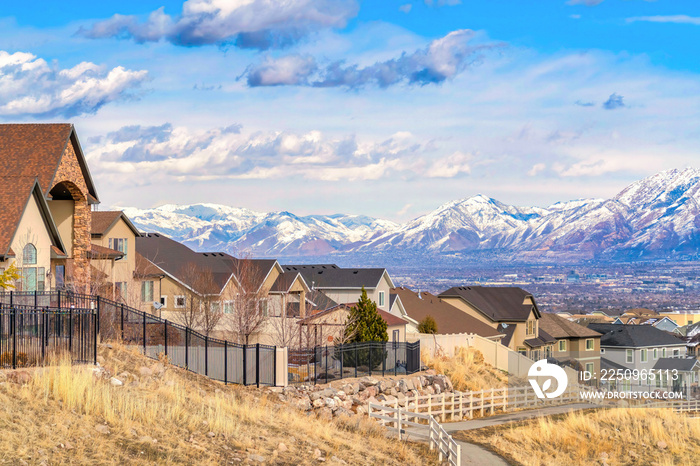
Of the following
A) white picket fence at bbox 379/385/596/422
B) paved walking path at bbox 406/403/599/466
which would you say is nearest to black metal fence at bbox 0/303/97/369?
paved walking path at bbox 406/403/599/466

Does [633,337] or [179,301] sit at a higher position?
[179,301]

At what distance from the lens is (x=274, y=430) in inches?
893

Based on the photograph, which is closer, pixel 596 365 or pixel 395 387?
pixel 395 387

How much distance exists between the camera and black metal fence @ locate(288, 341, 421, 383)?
3831cm

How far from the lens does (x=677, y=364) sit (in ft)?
293

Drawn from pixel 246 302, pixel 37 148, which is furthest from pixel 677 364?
pixel 37 148

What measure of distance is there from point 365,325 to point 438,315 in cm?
2740

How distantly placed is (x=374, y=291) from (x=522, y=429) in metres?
33.7

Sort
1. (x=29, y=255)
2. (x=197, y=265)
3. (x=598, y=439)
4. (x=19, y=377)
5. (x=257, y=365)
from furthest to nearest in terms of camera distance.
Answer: (x=197, y=265), (x=29, y=255), (x=598, y=439), (x=257, y=365), (x=19, y=377)

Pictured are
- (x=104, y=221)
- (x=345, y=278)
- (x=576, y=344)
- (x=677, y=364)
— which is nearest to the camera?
(x=104, y=221)

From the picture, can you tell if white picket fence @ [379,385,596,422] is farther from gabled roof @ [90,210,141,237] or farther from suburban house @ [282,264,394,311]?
gabled roof @ [90,210,141,237]

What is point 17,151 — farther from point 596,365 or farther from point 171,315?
point 596,365

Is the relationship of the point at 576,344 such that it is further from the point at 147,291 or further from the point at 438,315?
the point at 147,291

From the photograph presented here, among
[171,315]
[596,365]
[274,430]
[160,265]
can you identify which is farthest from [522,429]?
[596,365]
